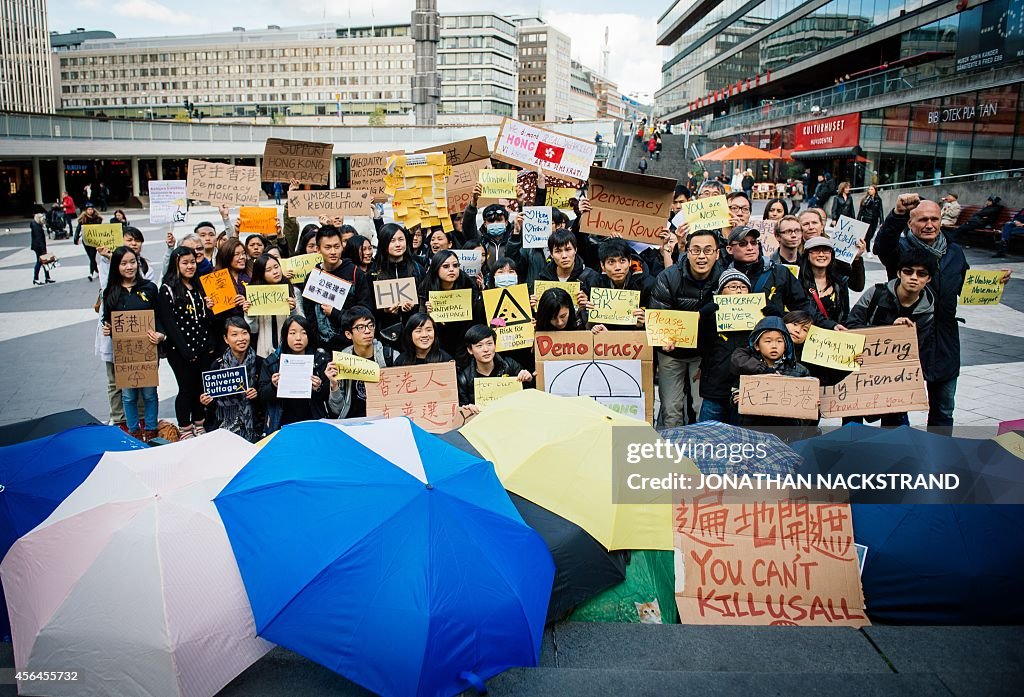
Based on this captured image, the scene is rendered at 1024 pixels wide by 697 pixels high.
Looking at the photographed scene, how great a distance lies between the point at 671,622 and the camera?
3.46m

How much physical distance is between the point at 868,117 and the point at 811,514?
30.5 metres

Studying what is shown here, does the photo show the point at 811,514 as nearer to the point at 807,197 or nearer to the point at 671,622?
the point at 671,622

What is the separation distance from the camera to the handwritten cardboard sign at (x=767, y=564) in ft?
11.0

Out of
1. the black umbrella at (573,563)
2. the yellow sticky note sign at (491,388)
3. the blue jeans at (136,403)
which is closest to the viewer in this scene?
the black umbrella at (573,563)

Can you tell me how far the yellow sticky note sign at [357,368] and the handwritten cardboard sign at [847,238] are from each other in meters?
3.81

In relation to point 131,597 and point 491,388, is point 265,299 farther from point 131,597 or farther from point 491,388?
point 131,597

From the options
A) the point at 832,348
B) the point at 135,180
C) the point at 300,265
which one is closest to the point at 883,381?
the point at 832,348

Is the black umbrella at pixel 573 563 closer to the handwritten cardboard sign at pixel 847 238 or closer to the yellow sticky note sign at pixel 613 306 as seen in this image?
the yellow sticky note sign at pixel 613 306

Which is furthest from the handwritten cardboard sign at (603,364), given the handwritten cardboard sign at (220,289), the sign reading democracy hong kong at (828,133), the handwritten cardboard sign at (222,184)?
the sign reading democracy hong kong at (828,133)

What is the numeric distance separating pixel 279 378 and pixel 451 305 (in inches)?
57.7

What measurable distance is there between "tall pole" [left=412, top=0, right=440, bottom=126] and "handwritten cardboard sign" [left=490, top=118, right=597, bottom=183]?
104ft

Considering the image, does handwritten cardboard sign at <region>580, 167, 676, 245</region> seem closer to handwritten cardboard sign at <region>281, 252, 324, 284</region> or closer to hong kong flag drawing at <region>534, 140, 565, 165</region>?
hong kong flag drawing at <region>534, 140, 565, 165</region>

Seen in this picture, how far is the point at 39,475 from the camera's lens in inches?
136

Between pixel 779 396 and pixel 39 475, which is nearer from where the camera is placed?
pixel 39 475
